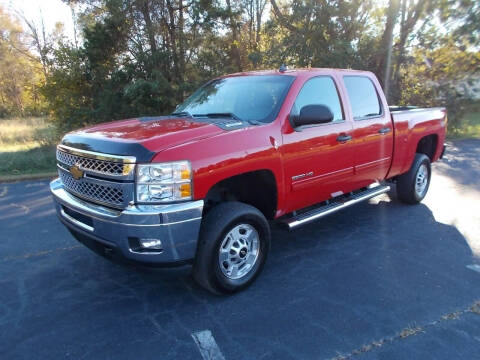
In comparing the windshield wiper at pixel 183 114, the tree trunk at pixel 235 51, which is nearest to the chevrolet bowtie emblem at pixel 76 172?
the windshield wiper at pixel 183 114

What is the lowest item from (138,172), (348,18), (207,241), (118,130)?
(207,241)

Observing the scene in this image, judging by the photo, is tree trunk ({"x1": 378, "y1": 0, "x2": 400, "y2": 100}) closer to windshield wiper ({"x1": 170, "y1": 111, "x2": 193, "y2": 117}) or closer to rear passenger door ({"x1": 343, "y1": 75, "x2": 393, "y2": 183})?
rear passenger door ({"x1": 343, "y1": 75, "x2": 393, "y2": 183})

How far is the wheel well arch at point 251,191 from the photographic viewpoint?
11.5ft

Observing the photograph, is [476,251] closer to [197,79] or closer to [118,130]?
[118,130]

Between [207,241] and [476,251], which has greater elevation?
[207,241]

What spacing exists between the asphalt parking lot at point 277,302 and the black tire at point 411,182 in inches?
33.4

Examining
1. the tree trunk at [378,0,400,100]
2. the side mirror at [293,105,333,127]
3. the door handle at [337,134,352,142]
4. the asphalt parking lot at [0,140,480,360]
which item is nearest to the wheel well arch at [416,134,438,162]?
the asphalt parking lot at [0,140,480,360]

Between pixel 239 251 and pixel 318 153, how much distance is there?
1.37 meters

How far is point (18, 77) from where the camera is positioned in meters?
34.5

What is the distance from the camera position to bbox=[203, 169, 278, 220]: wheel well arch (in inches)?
138

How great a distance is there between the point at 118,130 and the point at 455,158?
926 centimetres

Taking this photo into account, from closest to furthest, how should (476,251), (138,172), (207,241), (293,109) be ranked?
1. (138,172)
2. (207,241)
3. (293,109)
4. (476,251)

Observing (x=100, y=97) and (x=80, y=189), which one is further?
(x=100, y=97)

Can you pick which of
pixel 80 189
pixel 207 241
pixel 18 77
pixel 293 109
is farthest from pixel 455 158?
pixel 18 77
